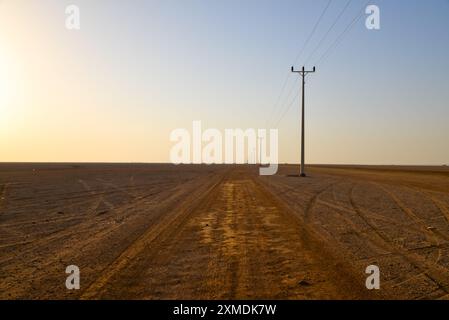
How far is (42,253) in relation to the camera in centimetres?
894

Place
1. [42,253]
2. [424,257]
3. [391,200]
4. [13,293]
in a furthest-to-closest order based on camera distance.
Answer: [391,200] → [42,253] → [424,257] → [13,293]

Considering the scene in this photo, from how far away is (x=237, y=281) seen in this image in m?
6.50

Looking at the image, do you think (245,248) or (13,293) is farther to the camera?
(245,248)

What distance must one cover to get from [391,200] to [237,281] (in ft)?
48.4

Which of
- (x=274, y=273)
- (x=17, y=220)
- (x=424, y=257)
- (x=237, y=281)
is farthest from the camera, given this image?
(x=17, y=220)

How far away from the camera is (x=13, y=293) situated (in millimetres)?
6109

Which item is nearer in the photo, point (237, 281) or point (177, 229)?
point (237, 281)

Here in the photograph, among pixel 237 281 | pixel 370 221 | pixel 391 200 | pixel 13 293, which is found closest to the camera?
pixel 13 293
